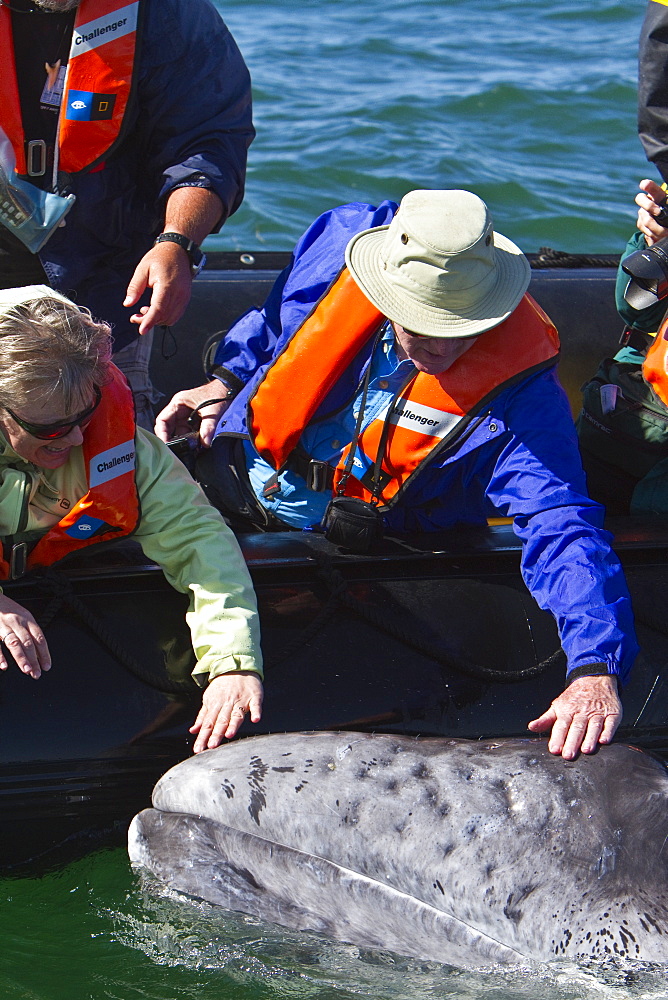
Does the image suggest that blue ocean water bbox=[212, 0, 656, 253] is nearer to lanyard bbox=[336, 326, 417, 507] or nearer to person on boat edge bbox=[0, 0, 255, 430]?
person on boat edge bbox=[0, 0, 255, 430]

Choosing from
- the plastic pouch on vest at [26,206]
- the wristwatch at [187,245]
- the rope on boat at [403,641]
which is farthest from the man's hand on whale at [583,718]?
the plastic pouch on vest at [26,206]

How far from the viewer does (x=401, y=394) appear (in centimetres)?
358

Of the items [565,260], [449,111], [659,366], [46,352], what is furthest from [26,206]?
[449,111]

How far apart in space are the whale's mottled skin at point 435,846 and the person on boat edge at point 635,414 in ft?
4.80

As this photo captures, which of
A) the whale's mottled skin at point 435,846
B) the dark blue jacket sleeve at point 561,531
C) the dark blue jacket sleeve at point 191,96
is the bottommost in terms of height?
the whale's mottled skin at point 435,846

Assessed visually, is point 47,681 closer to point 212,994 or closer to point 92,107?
point 212,994

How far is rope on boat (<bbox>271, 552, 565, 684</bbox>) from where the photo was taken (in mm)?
3441

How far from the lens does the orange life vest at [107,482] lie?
124 inches

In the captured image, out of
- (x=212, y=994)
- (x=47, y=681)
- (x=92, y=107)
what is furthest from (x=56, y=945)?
(x=92, y=107)

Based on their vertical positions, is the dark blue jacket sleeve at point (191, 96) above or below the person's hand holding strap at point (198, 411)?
above

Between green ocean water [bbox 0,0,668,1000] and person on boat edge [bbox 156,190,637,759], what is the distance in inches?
38.8

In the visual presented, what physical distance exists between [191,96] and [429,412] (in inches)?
58.7

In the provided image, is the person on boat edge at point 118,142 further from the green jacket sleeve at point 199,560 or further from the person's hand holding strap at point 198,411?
the green jacket sleeve at point 199,560

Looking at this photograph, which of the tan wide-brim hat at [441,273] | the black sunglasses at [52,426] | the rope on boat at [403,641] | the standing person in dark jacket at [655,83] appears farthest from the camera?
the standing person in dark jacket at [655,83]
